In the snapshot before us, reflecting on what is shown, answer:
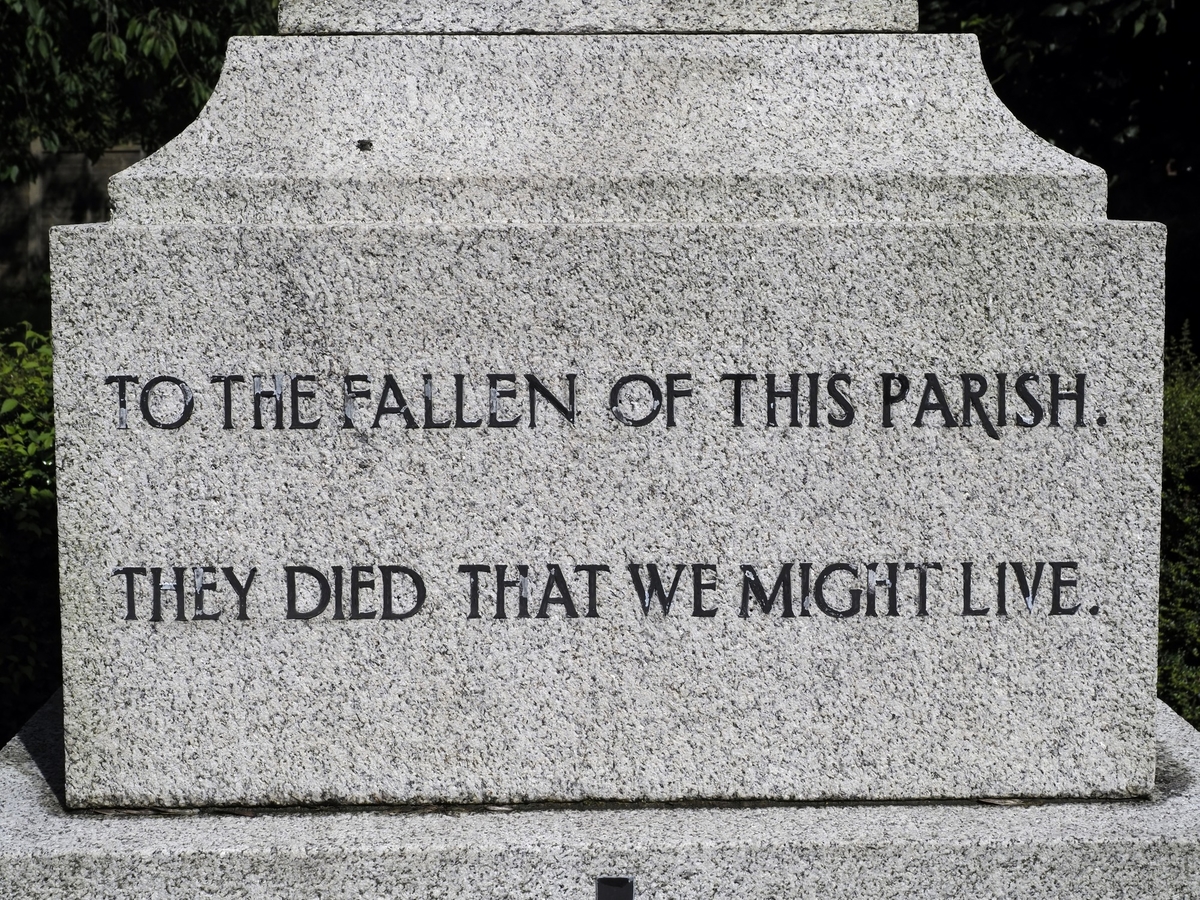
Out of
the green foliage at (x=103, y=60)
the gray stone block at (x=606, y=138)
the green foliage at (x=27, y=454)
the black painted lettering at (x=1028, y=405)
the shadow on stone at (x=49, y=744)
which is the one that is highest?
the green foliage at (x=103, y=60)

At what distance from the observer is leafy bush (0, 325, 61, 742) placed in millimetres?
4066

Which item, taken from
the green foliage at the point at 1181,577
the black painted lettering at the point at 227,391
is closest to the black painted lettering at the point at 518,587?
the black painted lettering at the point at 227,391

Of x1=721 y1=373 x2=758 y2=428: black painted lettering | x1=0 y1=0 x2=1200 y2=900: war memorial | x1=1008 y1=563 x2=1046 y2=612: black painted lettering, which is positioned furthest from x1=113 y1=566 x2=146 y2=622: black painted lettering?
x1=1008 y1=563 x2=1046 y2=612: black painted lettering

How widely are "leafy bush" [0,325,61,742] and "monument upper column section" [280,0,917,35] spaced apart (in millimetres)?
Result: 2031

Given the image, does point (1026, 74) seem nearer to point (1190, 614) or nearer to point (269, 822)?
point (1190, 614)

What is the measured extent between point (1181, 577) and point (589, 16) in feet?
8.88

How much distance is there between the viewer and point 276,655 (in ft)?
8.41

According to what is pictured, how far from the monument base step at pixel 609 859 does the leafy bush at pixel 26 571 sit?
5.72 feet

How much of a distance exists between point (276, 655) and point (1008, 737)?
1412 mm

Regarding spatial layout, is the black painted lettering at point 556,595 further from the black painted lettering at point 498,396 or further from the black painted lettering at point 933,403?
the black painted lettering at point 933,403

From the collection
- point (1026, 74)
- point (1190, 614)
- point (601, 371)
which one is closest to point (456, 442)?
point (601, 371)

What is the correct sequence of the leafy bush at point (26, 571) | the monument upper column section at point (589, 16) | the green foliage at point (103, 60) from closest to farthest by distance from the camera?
the monument upper column section at point (589, 16)
the leafy bush at point (26, 571)
the green foliage at point (103, 60)

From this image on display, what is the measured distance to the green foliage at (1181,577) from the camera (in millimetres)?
4191

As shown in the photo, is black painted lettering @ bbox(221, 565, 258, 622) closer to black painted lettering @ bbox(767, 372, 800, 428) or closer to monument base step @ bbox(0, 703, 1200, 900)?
monument base step @ bbox(0, 703, 1200, 900)
